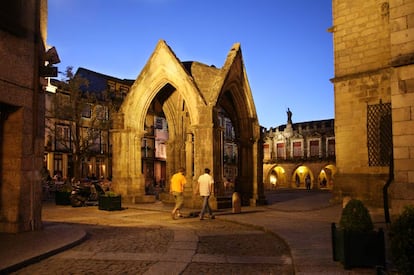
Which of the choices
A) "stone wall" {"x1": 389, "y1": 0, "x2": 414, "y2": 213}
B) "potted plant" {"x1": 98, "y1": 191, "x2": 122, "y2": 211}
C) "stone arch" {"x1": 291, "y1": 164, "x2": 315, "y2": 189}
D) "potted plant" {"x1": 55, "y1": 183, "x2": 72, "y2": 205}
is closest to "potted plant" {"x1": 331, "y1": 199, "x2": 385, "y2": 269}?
"stone wall" {"x1": 389, "y1": 0, "x2": 414, "y2": 213}

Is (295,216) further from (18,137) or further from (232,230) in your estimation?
(18,137)

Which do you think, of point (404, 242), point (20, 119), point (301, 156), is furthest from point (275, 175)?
point (404, 242)

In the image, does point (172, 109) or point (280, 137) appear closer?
point (172, 109)

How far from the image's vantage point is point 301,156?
56531 mm

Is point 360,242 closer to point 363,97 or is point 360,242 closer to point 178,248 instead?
point 178,248

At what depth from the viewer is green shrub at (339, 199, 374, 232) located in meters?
5.80

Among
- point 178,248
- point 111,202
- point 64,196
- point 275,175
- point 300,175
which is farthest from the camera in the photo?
point 275,175

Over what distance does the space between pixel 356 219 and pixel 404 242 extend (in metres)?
1.66

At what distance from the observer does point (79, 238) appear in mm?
8516

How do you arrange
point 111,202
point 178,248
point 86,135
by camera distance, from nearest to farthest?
1. point 178,248
2. point 111,202
3. point 86,135

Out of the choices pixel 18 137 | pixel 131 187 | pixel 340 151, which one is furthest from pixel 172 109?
pixel 18 137

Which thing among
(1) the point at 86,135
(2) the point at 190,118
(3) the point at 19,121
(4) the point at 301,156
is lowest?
(3) the point at 19,121

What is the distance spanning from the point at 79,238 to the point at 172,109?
1213 centimetres

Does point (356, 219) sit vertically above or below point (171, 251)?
above
